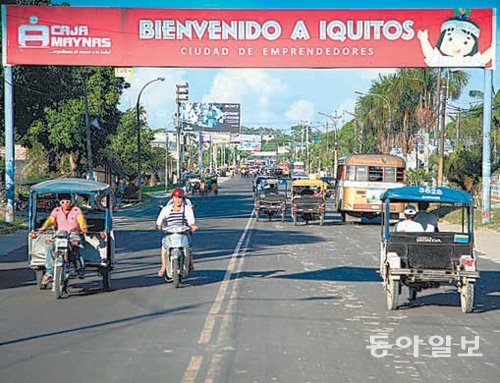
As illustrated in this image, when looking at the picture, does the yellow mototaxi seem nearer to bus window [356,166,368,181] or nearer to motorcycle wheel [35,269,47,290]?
bus window [356,166,368,181]

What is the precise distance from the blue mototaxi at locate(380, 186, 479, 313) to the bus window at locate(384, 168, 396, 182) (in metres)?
23.1

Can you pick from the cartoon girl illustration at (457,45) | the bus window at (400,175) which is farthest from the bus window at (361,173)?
the cartoon girl illustration at (457,45)

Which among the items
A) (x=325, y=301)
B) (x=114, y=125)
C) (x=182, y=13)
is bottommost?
(x=325, y=301)

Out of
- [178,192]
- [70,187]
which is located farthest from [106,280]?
[178,192]

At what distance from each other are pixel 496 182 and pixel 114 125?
32.7m

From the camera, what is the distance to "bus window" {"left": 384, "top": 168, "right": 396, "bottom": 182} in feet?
120

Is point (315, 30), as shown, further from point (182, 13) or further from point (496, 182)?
point (496, 182)

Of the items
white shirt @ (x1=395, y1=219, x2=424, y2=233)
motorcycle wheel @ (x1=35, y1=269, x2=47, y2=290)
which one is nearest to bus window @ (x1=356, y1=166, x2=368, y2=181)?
white shirt @ (x1=395, y1=219, x2=424, y2=233)

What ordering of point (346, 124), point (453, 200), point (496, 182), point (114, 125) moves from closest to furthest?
point (453, 200)
point (114, 125)
point (496, 182)
point (346, 124)

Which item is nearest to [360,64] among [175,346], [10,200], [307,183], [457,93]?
[307,183]

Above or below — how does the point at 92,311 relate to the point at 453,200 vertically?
below

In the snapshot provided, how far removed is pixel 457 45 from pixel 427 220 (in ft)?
74.6

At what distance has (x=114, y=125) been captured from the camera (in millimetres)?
54438

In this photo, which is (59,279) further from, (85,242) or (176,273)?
(176,273)
